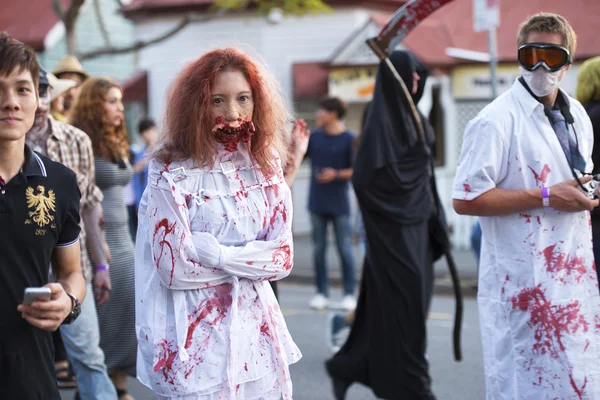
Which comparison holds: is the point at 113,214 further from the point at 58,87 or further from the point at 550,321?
the point at 550,321

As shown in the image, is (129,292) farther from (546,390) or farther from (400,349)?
(546,390)

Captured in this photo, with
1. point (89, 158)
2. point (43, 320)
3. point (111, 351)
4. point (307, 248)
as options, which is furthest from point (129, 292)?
point (307, 248)

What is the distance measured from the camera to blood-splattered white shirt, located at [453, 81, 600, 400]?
3861 mm

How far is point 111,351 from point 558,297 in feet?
9.73

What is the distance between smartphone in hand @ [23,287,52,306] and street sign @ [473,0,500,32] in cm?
913

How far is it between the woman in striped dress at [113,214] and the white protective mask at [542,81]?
9.01ft

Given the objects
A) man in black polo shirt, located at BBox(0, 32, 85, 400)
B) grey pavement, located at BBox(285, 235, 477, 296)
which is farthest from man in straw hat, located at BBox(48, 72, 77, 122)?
grey pavement, located at BBox(285, 235, 477, 296)

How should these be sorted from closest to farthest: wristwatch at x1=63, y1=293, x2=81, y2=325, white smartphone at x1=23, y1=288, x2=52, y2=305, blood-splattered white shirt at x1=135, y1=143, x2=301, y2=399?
white smartphone at x1=23, y1=288, x2=52, y2=305 < wristwatch at x1=63, y1=293, x2=81, y2=325 < blood-splattered white shirt at x1=135, y1=143, x2=301, y2=399

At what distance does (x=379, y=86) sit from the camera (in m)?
5.52

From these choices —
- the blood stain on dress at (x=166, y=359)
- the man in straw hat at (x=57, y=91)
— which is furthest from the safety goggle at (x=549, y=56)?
the man in straw hat at (x=57, y=91)

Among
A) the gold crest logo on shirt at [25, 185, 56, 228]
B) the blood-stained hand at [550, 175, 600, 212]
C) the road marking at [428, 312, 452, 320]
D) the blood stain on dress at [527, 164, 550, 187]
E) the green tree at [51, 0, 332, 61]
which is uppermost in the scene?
the green tree at [51, 0, 332, 61]

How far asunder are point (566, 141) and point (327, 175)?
5620 millimetres

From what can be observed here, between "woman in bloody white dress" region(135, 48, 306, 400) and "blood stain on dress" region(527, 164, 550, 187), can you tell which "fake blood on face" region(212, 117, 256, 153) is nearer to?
"woman in bloody white dress" region(135, 48, 306, 400)

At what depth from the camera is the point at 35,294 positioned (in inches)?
99.8
